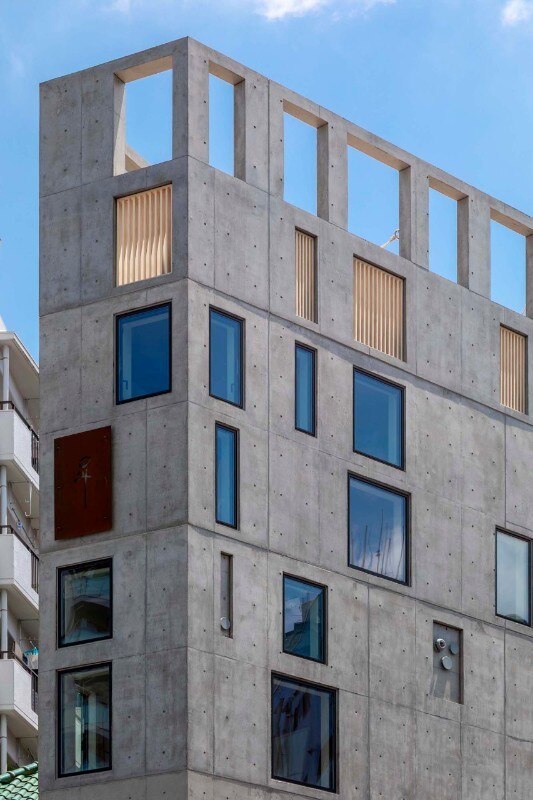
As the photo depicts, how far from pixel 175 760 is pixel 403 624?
6.24 m

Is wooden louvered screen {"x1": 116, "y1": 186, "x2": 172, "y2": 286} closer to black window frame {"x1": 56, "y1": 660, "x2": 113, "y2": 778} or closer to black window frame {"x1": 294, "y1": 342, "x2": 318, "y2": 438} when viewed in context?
A: black window frame {"x1": 294, "y1": 342, "x2": 318, "y2": 438}

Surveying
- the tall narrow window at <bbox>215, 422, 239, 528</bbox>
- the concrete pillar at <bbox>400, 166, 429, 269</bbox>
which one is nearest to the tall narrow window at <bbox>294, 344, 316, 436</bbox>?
the tall narrow window at <bbox>215, 422, 239, 528</bbox>

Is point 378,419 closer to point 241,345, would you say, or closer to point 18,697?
point 241,345

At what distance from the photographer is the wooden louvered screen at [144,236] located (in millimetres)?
41219

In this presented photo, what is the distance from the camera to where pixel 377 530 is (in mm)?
43219

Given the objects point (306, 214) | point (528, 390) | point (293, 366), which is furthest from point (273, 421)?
point (528, 390)

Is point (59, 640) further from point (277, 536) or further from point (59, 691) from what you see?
point (277, 536)

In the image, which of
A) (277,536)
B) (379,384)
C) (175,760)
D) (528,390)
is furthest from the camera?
(528,390)

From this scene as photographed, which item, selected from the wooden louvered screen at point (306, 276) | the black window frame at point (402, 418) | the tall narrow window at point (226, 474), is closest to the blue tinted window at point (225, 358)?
the tall narrow window at point (226, 474)

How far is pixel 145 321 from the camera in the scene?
4091 cm

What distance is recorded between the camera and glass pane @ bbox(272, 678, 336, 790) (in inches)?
1586

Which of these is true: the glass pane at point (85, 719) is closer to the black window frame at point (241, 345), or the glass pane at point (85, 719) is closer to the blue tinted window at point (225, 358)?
the black window frame at point (241, 345)

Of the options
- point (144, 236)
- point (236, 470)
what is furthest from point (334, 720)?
point (144, 236)

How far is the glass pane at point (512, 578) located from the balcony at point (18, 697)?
27009 mm
